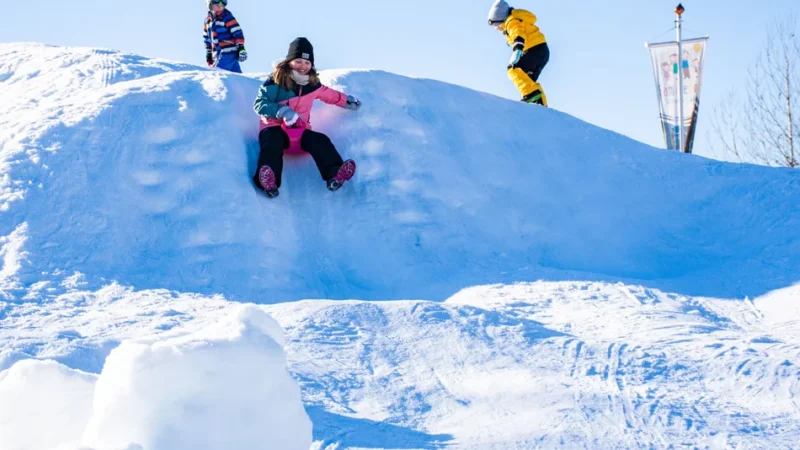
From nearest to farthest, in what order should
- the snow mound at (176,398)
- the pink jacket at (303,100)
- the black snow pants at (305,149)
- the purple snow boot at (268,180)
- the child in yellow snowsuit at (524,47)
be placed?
1. the snow mound at (176,398)
2. the purple snow boot at (268,180)
3. the black snow pants at (305,149)
4. the pink jacket at (303,100)
5. the child in yellow snowsuit at (524,47)

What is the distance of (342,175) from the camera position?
540cm

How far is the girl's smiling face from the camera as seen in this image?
562cm

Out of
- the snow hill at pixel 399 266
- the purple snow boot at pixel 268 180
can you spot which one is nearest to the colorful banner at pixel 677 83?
the snow hill at pixel 399 266

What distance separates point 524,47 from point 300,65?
2.58 m

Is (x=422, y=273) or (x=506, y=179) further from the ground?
(x=506, y=179)

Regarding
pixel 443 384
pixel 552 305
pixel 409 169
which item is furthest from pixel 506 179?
pixel 443 384

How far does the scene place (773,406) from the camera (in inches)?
126

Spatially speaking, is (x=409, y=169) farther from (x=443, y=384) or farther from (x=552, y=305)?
(x=443, y=384)

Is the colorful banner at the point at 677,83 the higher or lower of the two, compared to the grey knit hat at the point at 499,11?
lower

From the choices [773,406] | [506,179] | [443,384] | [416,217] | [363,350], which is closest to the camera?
[773,406]

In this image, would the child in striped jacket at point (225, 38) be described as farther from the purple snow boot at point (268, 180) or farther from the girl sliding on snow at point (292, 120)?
the purple snow boot at point (268, 180)

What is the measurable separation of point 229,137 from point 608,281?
2.42 meters

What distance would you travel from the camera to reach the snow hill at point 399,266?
306 cm

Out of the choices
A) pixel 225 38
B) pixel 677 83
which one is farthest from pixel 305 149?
pixel 677 83
